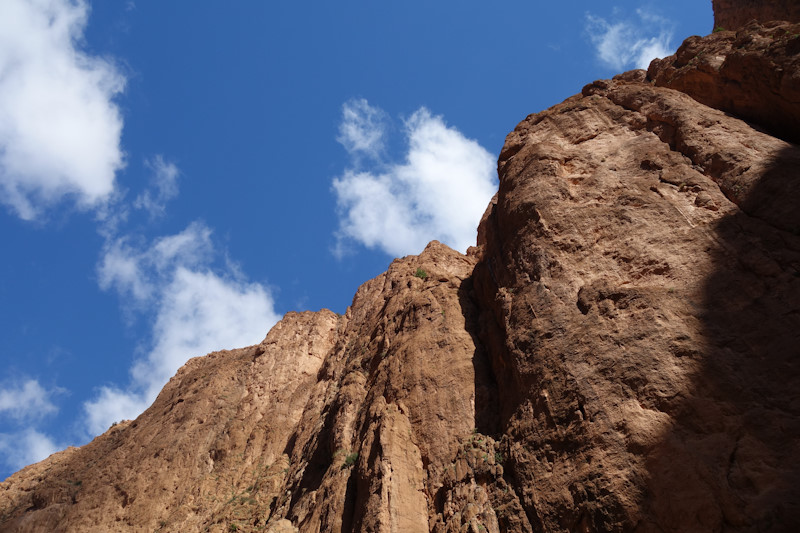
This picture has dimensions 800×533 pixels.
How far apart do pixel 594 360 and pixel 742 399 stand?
372 cm

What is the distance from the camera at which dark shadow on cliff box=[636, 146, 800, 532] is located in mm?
11773

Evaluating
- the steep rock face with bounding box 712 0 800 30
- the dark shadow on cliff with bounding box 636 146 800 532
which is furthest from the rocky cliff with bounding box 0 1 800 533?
the steep rock face with bounding box 712 0 800 30

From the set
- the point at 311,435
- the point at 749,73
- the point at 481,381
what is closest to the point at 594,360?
the point at 481,381

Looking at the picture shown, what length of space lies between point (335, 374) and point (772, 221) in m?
24.1

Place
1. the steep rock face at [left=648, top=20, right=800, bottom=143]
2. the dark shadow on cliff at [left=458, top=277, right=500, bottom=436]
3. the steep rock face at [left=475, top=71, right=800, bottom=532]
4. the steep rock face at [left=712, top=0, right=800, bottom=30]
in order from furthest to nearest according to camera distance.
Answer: the steep rock face at [left=712, top=0, right=800, bottom=30]
the steep rock face at [left=648, top=20, right=800, bottom=143]
the dark shadow on cliff at [left=458, top=277, right=500, bottom=436]
the steep rock face at [left=475, top=71, right=800, bottom=532]

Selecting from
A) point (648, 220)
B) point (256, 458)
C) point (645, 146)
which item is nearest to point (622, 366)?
point (648, 220)

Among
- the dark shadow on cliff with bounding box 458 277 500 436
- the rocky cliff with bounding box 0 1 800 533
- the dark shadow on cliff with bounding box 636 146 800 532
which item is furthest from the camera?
the dark shadow on cliff with bounding box 458 277 500 436

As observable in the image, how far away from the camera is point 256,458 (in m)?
32.3

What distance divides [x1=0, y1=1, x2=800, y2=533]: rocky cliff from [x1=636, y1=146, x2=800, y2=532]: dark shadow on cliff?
4 cm

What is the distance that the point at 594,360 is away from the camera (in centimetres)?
1572

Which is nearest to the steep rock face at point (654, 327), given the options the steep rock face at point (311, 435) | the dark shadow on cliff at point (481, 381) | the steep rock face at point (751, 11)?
the dark shadow on cliff at point (481, 381)

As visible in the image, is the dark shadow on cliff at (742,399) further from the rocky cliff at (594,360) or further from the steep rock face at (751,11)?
the steep rock face at (751,11)

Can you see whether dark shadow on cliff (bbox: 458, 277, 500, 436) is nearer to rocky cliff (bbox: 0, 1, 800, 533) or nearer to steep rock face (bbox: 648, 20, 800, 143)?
rocky cliff (bbox: 0, 1, 800, 533)

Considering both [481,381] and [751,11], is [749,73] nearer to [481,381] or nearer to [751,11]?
[481,381]
